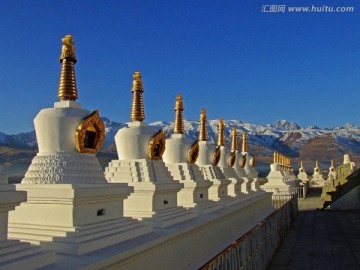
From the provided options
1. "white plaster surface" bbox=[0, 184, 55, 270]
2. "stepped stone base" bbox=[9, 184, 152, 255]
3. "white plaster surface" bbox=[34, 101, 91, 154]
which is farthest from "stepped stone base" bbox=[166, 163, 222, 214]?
"white plaster surface" bbox=[0, 184, 55, 270]

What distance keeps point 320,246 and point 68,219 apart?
10330 millimetres

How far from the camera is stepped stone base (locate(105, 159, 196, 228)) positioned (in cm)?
870

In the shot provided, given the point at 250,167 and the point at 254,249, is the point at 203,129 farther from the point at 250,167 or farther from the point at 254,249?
the point at 250,167

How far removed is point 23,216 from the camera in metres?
6.50

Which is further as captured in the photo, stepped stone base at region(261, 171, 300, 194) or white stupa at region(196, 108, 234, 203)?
stepped stone base at region(261, 171, 300, 194)

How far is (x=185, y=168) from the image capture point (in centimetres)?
1205

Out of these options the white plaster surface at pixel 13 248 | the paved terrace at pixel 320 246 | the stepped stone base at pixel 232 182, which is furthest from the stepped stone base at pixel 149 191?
the stepped stone base at pixel 232 182

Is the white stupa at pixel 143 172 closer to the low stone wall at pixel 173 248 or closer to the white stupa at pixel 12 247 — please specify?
the low stone wall at pixel 173 248

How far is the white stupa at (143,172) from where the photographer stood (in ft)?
28.8

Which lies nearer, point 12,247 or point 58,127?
point 12,247

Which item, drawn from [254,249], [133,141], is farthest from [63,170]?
[254,249]

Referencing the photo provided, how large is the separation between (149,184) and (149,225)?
1.05 meters

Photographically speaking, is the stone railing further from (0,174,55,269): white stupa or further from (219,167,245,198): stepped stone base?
(219,167,245,198): stepped stone base

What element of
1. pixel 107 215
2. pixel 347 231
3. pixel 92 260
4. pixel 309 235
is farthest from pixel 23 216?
pixel 347 231
